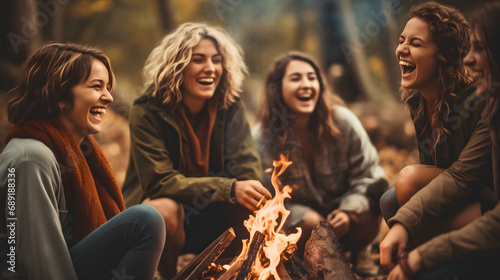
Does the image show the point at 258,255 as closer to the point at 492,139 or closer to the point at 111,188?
the point at 111,188

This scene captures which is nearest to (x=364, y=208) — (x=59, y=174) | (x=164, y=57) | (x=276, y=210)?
(x=276, y=210)

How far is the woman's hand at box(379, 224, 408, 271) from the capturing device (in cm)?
209

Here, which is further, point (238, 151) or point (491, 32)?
point (238, 151)

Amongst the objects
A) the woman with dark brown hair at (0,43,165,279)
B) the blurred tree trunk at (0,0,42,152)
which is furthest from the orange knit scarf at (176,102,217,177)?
the blurred tree trunk at (0,0,42,152)

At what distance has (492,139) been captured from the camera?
2.06 metres

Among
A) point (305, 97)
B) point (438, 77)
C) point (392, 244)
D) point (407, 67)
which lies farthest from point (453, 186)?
point (305, 97)

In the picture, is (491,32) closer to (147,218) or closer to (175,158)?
(147,218)

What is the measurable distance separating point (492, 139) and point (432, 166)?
0.48 meters

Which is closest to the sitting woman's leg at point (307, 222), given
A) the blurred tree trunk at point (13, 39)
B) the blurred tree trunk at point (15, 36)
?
the blurred tree trunk at point (13, 39)

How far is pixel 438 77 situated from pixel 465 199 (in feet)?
2.49

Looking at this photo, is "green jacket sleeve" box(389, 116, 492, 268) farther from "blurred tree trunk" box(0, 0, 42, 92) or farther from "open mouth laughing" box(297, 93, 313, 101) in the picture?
"blurred tree trunk" box(0, 0, 42, 92)

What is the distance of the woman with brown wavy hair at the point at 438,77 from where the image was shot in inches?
94.7

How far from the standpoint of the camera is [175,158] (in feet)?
11.0

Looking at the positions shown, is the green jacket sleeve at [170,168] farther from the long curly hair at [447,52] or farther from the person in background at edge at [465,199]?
the long curly hair at [447,52]
